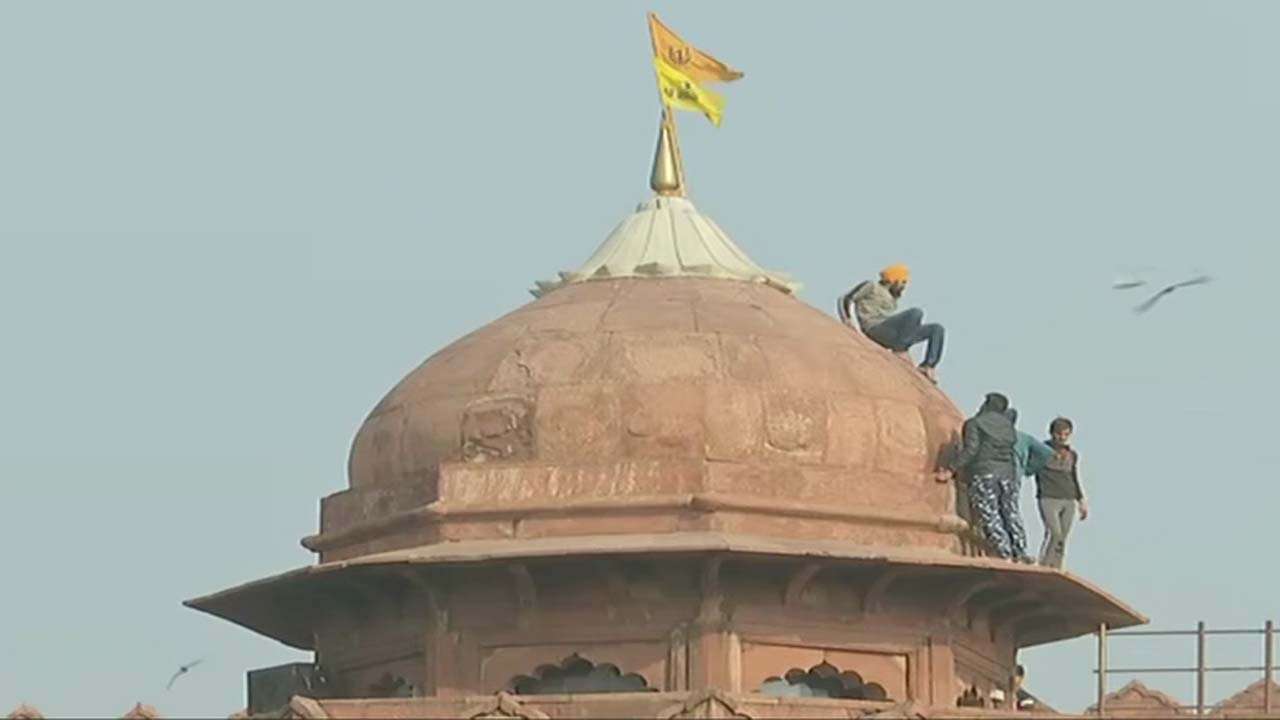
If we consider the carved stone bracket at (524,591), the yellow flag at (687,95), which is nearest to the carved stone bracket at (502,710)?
the carved stone bracket at (524,591)

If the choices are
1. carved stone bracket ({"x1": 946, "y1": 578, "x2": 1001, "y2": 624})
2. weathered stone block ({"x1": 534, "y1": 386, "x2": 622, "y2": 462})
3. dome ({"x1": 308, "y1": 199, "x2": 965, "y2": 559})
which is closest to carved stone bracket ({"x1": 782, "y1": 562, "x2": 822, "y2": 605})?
dome ({"x1": 308, "y1": 199, "x2": 965, "y2": 559})

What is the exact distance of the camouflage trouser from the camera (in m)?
47.8

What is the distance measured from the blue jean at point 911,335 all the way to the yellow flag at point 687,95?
2456mm

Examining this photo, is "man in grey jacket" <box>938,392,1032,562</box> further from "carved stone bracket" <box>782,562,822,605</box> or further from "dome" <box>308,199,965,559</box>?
"carved stone bracket" <box>782,562,822,605</box>

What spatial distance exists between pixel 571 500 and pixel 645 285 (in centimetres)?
283

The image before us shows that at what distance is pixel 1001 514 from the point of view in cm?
4781

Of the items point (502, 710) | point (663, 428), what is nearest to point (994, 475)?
point (663, 428)

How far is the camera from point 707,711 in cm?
4422

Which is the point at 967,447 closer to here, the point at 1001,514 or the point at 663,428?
the point at 1001,514

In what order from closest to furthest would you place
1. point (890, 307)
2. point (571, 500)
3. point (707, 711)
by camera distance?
point (707, 711) → point (571, 500) → point (890, 307)

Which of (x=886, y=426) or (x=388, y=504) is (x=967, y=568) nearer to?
(x=886, y=426)

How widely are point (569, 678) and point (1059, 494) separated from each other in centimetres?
460

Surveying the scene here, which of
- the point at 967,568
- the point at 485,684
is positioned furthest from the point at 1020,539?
the point at 485,684

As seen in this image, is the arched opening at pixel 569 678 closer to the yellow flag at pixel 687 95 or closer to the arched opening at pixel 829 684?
the arched opening at pixel 829 684
